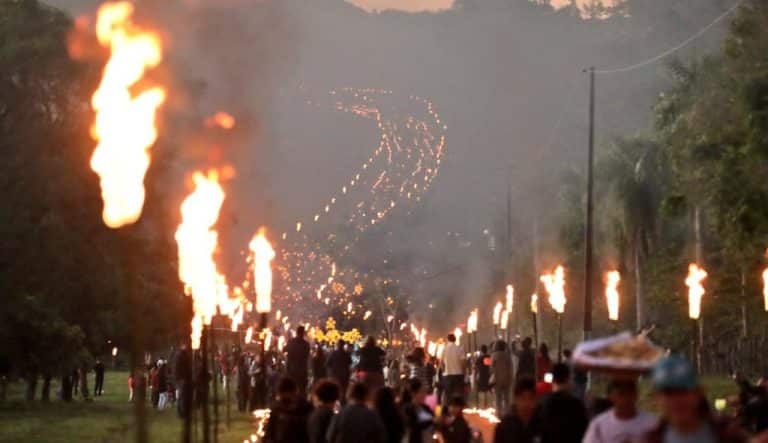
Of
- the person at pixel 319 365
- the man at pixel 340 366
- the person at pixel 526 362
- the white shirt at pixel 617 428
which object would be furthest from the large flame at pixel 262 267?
the white shirt at pixel 617 428

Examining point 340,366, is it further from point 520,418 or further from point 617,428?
point 617,428

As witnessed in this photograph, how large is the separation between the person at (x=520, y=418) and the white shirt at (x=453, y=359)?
2001 cm

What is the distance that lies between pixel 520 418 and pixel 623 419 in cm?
434

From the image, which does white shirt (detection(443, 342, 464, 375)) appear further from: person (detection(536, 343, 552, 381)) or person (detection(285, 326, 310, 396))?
person (detection(285, 326, 310, 396))

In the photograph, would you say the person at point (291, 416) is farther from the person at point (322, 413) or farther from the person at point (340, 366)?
the person at point (340, 366)

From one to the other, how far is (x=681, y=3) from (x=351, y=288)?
125 feet

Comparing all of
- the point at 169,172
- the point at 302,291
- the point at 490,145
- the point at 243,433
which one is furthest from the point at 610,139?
the point at 490,145

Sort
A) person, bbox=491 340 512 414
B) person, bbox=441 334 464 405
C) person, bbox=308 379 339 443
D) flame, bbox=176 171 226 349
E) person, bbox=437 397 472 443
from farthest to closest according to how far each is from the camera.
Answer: person, bbox=491 340 512 414 → person, bbox=441 334 464 405 → flame, bbox=176 171 226 349 → person, bbox=437 397 472 443 → person, bbox=308 379 339 443

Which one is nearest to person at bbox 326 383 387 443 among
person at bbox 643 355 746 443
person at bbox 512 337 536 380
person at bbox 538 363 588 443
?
person at bbox 538 363 588 443

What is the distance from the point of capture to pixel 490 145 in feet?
524

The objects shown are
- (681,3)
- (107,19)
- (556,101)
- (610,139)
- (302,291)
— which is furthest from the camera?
(556,101)

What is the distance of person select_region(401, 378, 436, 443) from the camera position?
65.5ft

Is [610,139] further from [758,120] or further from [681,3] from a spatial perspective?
[681,3]

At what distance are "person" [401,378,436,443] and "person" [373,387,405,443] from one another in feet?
2.87
